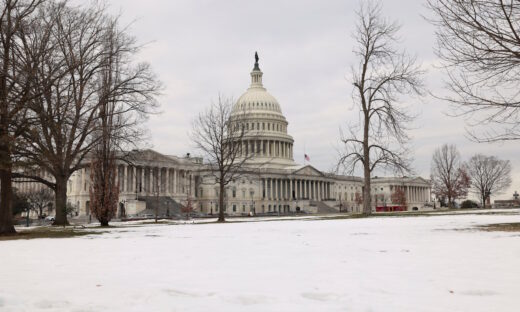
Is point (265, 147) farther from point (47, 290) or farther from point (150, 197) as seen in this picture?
point (47, 290)

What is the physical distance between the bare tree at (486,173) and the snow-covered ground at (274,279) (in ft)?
349

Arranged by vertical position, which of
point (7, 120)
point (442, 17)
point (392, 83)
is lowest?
point (7, 120)

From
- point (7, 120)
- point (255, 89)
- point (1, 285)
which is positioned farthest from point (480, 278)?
point (255, 89)

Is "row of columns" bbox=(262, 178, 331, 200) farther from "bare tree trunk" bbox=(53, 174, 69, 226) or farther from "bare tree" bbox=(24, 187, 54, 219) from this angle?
"bare tree trunk" bbox=(53, 174, 69, 226)

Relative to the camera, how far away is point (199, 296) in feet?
21.8

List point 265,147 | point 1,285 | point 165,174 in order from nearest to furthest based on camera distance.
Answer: point 1,285, point 165,174, point 265,147

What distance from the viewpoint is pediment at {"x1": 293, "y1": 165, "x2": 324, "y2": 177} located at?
5384 inches

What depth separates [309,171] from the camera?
139375 millimetres

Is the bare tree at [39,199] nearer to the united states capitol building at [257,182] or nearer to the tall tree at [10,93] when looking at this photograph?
the united states capitol building at [257,182]

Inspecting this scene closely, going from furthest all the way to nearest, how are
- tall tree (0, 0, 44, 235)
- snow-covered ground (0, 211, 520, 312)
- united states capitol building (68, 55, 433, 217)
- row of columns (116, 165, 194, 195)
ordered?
1. united states capitol building (68, 55, 433, 217)
2. row of columns (116, 165, 194, 195)
3. tall tree (0, 0, 44, 235)
4. snow-covered ground (0, 211, 520, 312)

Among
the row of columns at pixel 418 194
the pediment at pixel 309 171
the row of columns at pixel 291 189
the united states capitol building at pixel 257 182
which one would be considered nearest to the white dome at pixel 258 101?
the united states capitol building at pixel 257 182

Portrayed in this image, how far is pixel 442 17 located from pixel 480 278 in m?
11.6

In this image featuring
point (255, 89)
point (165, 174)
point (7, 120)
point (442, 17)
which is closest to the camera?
point (442, 17)

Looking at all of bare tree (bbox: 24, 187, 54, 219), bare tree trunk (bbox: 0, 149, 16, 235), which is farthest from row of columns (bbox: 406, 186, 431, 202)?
bare tree trunk (bbox: 0, 149, 16, 235)
